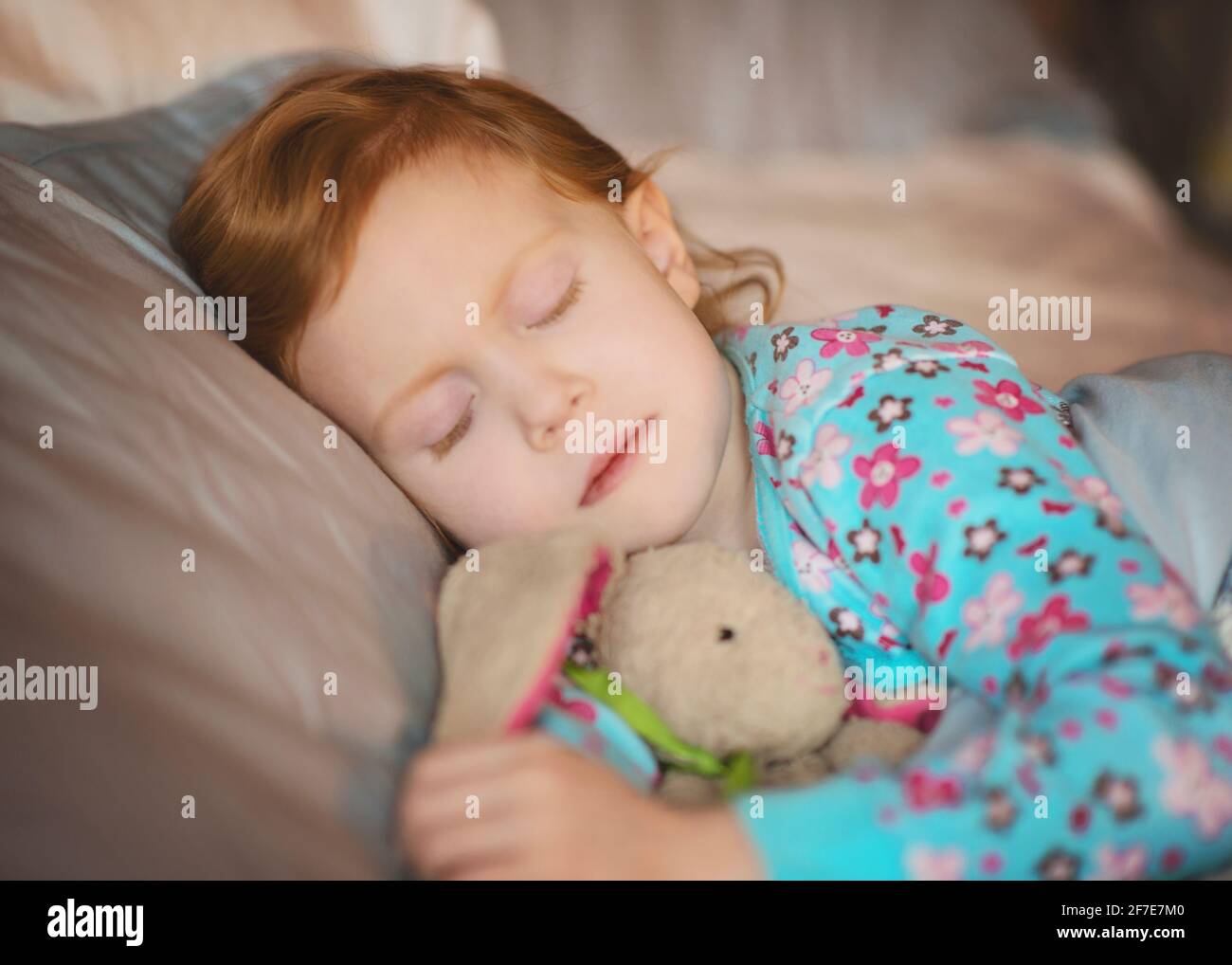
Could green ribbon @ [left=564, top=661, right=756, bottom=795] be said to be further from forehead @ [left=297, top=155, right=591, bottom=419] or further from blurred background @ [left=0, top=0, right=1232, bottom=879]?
forehead @ [left=297, top=155, right=591, bottom=419]

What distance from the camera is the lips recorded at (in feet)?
3.19

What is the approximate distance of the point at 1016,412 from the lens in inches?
36.4

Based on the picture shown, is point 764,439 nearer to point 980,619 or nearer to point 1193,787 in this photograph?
point 980,619

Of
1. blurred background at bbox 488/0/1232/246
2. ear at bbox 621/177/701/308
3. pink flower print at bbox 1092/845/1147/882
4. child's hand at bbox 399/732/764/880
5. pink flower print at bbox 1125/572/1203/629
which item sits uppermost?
blurred background at bbox 488/0/1232/246

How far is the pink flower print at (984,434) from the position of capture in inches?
33.8

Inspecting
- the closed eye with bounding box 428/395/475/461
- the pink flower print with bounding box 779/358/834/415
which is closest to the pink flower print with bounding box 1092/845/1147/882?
the pink flower print with bounding box 779/358/834/415

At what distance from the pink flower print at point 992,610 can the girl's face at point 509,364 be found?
0.29 m

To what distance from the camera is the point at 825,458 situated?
37.0 inches

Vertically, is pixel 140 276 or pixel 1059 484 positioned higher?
pixel 140 276

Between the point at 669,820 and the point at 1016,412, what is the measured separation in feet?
1.58

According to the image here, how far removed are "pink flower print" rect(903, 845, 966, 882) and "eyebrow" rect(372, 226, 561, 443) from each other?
1.77ft

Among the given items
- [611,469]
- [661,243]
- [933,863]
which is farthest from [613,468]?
[933,863]
